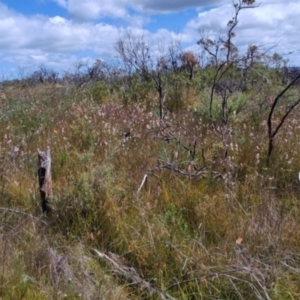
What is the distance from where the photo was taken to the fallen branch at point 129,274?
2954 millimetres

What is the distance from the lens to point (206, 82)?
1073 cm

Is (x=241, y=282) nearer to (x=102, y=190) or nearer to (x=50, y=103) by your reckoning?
(x=102, y=190)

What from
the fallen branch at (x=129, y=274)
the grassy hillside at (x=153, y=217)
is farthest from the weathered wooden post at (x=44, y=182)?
the fallen branch at (x=129, y=274)

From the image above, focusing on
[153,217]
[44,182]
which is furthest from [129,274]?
[44,182]

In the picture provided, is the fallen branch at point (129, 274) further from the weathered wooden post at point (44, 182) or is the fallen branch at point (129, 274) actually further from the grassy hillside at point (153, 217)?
the weathered wooden post at point (44, 182)

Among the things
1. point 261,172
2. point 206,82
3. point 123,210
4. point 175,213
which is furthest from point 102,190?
point 206,82

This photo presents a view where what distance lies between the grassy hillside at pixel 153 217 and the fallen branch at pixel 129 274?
0.01m

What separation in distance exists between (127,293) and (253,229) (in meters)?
1.03

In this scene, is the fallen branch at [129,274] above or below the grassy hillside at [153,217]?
below

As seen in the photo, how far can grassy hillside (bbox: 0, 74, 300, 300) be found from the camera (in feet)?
9.65

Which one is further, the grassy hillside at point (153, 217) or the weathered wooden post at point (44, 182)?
the weathered wooden post at point (44, 182)

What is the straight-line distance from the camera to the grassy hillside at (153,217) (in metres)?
2.94

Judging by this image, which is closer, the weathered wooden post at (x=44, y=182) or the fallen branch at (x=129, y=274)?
the fallen branch at (x=129, y=274)

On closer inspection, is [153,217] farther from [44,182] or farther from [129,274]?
[44,182]
